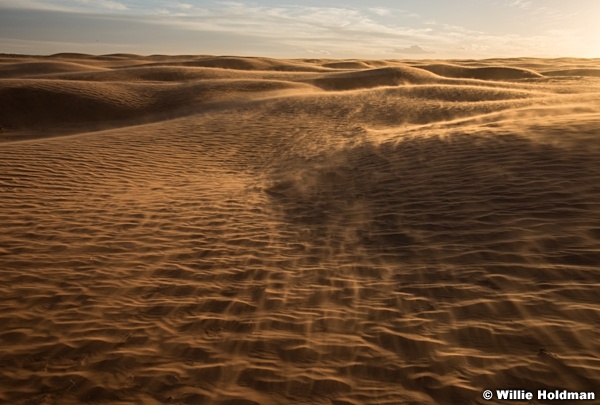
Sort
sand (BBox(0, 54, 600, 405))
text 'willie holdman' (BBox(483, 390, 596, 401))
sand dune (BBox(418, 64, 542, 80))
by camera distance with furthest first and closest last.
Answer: sand dune (BBox(418, 64, 542, 80))
sand (BBox(0, 54, 600, 405))
text 'willie holdman' (BBox(483, 390, 596, 401))

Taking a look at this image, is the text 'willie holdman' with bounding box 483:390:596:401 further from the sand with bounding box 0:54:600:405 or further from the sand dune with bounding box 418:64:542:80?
the sand dune with bounding box 418:64:542:80

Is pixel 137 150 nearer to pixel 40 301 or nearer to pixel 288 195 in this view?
pixel 288 195

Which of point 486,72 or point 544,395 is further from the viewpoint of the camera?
point 486,72

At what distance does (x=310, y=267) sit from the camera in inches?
246

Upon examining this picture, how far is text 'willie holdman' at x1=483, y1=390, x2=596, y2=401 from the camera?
3340 millimetres

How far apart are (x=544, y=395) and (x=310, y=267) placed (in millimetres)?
3278

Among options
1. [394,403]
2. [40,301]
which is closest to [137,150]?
[40,301]

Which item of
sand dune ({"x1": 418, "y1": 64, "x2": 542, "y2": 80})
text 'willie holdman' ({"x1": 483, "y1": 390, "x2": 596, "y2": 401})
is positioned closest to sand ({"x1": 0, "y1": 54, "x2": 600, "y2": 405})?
text 'willie holdman' ({"x1": 483, "y1": 390, "x2": 596, "y2": 401})

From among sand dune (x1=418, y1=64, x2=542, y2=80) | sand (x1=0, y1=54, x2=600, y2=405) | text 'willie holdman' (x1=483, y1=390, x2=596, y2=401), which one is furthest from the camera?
sand dune (x1=418, y1=64, x2=542, y2=80)

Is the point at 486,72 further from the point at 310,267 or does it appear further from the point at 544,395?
the point at 544,395

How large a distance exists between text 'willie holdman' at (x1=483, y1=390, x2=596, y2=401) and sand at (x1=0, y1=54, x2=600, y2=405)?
65 mm

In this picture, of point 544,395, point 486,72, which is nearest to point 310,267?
point 544,395

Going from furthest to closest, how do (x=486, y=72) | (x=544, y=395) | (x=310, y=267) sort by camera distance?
1. (x=486, y=72)
2. (x=310, y=267)
3. (x=544, y=395)

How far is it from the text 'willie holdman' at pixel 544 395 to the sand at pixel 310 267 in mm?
65
